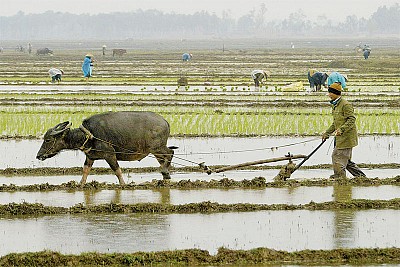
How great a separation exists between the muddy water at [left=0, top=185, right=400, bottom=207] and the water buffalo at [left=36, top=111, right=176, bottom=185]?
1.64ft

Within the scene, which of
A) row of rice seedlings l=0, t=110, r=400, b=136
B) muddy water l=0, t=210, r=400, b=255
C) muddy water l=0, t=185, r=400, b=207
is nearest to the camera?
muddy water l=0, t=210, r=400, b=255

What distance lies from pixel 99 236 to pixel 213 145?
6548 millimetres

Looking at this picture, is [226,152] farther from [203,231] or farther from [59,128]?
Answer: [203,231]

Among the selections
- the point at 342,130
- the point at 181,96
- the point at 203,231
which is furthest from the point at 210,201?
the point at 181,96

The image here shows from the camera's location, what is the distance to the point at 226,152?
1217cm

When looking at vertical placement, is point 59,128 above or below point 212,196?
above

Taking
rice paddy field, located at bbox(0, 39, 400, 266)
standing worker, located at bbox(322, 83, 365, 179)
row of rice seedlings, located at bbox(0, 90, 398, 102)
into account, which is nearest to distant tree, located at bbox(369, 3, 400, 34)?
row of rice seedlings, located at bbox(0, 90, 398, 102)

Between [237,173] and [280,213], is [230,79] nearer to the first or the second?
[237,173]

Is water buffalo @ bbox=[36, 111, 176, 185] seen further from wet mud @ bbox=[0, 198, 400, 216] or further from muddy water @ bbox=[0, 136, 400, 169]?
wet mud @ bbox=[0, 198, 400, 216]

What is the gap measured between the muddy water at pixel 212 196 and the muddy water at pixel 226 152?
71.2 inches

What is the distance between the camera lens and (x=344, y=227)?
7781mm

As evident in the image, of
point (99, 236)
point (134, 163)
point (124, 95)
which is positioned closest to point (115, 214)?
point (99, 236)

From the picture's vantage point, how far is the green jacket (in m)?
9.98

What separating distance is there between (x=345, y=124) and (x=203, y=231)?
2.97 m
